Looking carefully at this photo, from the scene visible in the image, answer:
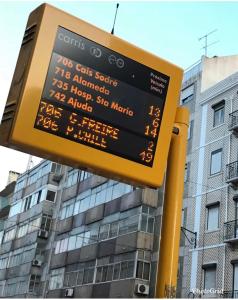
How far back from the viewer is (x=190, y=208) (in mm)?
29656

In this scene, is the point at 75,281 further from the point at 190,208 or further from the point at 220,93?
the point at 220,93

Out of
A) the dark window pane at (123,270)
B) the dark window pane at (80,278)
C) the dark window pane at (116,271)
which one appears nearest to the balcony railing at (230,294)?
the dark window pane at (123,270)

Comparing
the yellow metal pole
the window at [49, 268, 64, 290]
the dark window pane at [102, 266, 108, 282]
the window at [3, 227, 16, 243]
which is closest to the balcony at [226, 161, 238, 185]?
the dark window pane at [102, 266, 108, 282]

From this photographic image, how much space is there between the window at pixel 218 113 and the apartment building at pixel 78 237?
590 centimetres

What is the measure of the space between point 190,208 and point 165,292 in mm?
24888

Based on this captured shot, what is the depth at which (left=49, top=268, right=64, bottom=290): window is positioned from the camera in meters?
39.2

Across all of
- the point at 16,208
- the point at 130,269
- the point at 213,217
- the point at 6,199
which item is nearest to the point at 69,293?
the point at 130,269

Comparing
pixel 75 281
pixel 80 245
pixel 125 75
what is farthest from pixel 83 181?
pixel 125 75

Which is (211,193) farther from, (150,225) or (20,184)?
(20,184)

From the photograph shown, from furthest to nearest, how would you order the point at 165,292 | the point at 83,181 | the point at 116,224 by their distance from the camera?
the point at 83,181 < the point at 116,224 < the point at 165,292

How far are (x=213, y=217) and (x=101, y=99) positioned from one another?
2281cm

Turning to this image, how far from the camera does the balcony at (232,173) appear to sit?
2630cm

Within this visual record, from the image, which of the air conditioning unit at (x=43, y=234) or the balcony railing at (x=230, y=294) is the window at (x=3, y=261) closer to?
the air conditioning unit at (x=43, y=234)

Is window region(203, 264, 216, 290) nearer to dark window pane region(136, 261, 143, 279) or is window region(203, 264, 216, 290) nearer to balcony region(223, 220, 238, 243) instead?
balcony region(223, 220, 238, 243)
